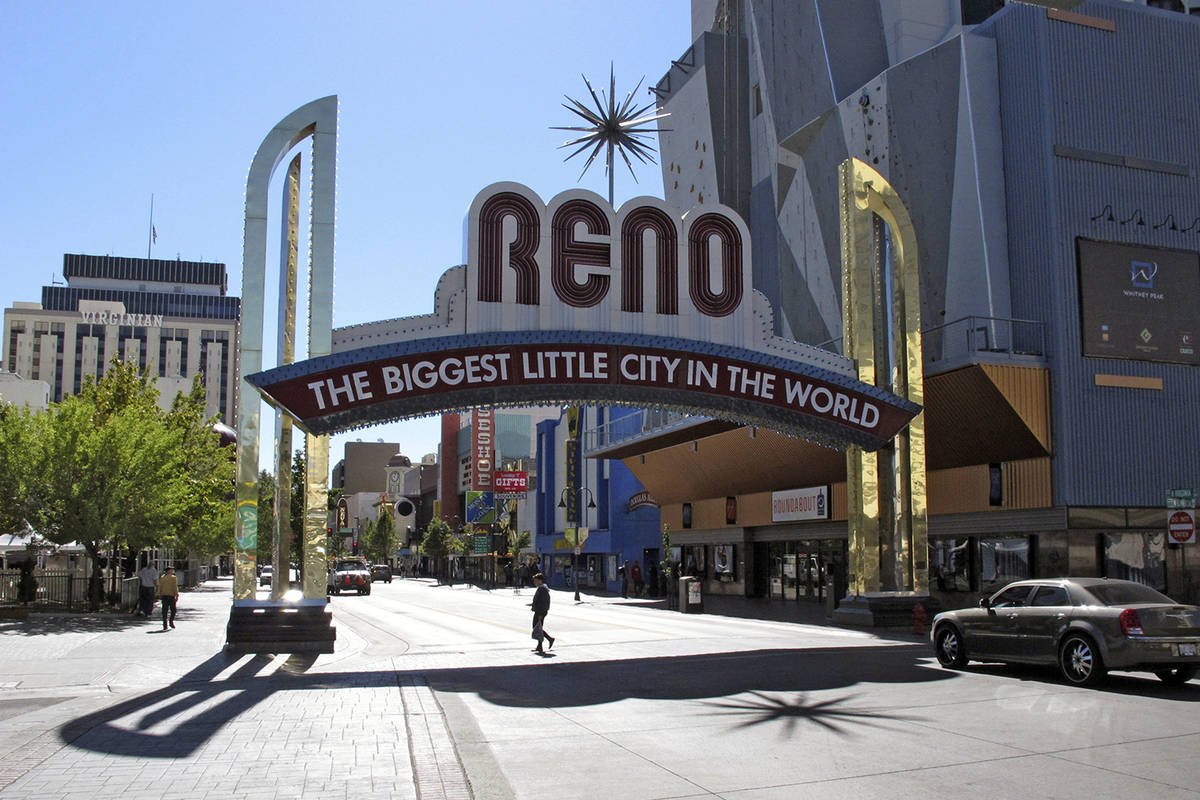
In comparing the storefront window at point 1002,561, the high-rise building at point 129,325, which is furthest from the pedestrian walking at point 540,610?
the high-rise building at point 129,325

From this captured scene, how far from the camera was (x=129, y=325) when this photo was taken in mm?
173000

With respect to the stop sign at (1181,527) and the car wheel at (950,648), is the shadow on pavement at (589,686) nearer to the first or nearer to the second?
the car wheel at (950,648)

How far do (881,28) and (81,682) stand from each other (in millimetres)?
31923

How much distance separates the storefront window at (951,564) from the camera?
30328 millimetres

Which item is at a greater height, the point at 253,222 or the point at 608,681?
the point at 253,222

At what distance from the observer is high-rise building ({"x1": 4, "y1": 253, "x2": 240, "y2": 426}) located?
548ft

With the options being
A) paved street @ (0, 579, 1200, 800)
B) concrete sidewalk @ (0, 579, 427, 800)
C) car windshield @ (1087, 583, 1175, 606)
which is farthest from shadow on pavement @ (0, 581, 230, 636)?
car windshield @ (1087, 583, 1175, 606)

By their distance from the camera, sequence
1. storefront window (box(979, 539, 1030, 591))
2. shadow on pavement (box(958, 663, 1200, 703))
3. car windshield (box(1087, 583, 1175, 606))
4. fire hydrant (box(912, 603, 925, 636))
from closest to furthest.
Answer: shadow on pavement (box(958, 663, 1200, 703)) → car windshield (box(1087, 583, 1175, 606)) → fire hydrant (box(912, 603, 925, 636)) → storefront window (box(979, 539, 1030, 591))

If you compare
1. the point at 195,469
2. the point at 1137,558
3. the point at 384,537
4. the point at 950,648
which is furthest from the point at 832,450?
the point at 384,537

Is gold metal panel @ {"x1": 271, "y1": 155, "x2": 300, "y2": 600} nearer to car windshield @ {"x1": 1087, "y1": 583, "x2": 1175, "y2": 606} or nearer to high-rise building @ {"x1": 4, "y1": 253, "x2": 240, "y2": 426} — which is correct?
car windshield @ {"x1": 1087, "y1": 583, "x2": 1175, "y2": 606}

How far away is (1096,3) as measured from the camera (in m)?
29.3

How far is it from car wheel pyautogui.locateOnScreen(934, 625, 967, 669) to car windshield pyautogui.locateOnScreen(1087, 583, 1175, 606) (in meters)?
2.53

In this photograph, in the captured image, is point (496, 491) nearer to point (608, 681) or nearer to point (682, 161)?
point (682, 161)

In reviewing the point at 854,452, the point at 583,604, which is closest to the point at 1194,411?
the point at 854,452
